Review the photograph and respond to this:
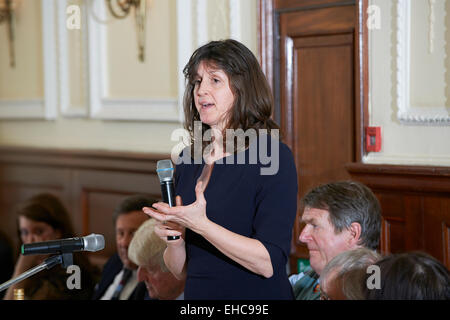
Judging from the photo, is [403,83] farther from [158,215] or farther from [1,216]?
[1,216]

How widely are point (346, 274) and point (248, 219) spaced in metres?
0.29

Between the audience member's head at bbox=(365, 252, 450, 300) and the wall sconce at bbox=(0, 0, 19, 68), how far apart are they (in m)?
3.95

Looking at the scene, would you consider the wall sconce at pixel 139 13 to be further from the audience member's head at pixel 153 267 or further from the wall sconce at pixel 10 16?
the audience member's head at pixel 153 267

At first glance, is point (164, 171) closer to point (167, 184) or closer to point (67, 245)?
point (167, 184)

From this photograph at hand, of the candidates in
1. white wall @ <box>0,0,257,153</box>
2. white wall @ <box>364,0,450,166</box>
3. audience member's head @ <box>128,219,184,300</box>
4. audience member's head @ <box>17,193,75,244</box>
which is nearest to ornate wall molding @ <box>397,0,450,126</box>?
white wall @ <box>364,0,450,166</box>

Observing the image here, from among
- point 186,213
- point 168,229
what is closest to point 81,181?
point 168,229

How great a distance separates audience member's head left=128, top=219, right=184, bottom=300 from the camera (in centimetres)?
266

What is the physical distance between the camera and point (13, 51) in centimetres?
487

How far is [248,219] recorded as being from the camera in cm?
181

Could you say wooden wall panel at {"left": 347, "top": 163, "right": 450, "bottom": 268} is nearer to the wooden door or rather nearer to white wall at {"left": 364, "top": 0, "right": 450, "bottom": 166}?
white wall at {"left": 364, "top": 0, "right": 450, "bottom": 166}

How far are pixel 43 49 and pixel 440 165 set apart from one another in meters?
2.87

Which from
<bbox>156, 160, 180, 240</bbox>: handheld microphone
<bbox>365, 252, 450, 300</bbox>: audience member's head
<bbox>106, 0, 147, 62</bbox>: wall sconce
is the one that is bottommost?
<bbox>365, 252, 450, 300</bbox>: audience member's head

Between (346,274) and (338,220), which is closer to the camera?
(346,274)
